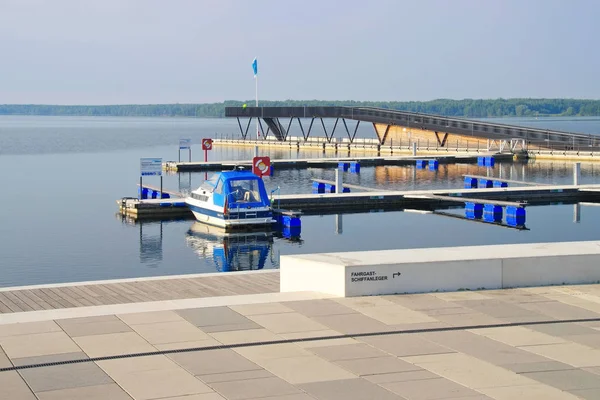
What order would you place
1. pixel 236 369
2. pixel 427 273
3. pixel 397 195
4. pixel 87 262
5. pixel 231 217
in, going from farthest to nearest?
pixel 397 195 → pixel 231 217 → pixel 87 262 → pixel 427 273 → pixel 236 369

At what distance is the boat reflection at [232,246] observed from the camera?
3259cm

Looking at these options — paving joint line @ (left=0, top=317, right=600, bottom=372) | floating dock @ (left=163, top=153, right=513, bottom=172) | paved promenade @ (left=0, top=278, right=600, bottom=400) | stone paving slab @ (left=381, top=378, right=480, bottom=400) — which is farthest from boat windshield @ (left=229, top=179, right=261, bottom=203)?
stone paving slab @ (left=381, top=378, right=480, bottom=400)

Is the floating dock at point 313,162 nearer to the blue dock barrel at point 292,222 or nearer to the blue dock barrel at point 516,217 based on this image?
the blue dock barrel at point 516,217

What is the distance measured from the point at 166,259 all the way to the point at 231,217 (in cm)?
563

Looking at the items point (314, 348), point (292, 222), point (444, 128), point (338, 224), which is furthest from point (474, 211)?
point (444, 128)

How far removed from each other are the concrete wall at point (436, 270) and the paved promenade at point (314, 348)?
0.93ft

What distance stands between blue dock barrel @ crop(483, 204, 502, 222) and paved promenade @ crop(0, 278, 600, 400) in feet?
89.1

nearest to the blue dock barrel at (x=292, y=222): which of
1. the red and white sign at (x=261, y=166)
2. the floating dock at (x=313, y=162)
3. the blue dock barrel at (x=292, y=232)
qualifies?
the blue dock barrel at (x=292, y=232)

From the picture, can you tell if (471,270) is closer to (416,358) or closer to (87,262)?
(416,358)

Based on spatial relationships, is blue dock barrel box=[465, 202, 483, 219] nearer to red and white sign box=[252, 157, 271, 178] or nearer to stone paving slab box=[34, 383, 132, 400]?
red and white sign box=[252, 157, 271, 178]

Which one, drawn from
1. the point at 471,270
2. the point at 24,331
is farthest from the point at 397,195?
the point at 24,331

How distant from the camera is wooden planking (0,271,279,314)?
57.7 feet

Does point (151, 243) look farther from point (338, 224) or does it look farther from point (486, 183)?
point (486, 183)

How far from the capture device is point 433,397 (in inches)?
418
